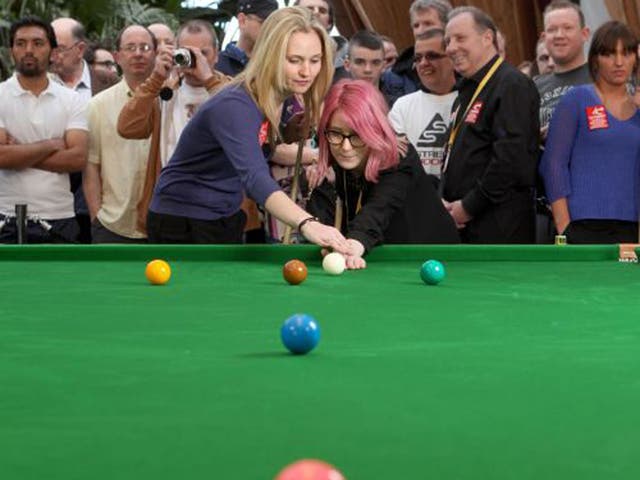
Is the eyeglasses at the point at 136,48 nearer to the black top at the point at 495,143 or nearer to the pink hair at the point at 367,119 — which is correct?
the black top at the point at 495,143

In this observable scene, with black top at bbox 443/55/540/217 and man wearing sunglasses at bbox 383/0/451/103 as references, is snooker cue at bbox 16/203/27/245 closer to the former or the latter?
black top at bbox 443/55/540/217

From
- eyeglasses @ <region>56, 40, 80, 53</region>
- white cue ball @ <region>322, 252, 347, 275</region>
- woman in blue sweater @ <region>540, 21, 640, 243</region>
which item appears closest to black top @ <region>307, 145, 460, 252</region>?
white cue ball @ <region>322, 252, 347, 275</region>

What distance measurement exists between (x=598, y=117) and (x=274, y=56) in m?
2.12

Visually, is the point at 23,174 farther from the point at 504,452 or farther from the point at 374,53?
the point at 504,452

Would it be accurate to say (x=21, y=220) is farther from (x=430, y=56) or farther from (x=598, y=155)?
(x=598, y=155)

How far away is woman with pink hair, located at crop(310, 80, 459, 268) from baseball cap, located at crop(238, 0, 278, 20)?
193cm

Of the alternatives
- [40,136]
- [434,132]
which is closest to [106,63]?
[40,136]

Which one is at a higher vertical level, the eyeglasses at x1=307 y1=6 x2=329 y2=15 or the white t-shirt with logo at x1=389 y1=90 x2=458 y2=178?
the eyeglasses at x1=307 y1=6 x2=329 y2=15

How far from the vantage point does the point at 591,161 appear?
5953 mm

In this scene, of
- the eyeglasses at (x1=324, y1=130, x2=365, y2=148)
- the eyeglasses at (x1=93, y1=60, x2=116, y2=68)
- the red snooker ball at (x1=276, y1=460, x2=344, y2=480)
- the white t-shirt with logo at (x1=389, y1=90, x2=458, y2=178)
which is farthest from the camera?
the eyeglasses at (x1=93, y1=60, x2=116, y2=68)

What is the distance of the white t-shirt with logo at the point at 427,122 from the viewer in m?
6.69

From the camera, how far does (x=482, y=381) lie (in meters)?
2.25

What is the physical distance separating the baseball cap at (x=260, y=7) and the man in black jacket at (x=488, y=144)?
1.09 metres

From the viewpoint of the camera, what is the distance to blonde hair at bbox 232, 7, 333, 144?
443 cm
